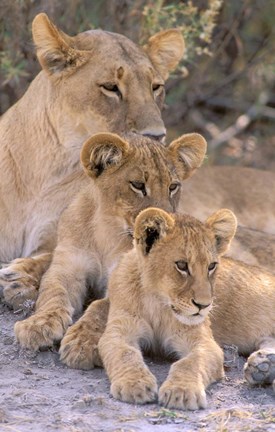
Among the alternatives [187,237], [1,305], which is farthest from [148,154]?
[1,305]

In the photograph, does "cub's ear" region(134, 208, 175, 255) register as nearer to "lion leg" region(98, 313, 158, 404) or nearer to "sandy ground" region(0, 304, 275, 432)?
"lion leg" region(98, 313, 158, 404)

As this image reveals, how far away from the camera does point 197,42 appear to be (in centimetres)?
788

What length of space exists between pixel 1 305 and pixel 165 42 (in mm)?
1615

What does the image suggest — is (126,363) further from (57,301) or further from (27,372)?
(57,301)

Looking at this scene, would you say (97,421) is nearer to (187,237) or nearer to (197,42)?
(187,237)

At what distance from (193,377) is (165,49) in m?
2.26

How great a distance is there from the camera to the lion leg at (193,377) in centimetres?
340

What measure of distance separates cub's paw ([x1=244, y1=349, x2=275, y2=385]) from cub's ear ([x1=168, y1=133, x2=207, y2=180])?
940 millimetres

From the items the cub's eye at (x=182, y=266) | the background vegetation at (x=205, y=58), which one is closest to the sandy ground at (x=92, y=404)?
the cub's eye at (x=182, y=266)

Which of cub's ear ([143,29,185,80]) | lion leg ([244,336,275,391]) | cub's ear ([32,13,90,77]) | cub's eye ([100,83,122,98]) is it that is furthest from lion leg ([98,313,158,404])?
cub's ear ([143,29,185,80])

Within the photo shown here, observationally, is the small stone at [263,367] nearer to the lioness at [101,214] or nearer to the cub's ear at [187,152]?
the lioness at [101,214]

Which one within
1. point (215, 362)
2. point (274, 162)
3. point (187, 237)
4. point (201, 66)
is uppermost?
point (187, 237)

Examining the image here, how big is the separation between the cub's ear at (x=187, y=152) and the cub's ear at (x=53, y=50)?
2.53 ft

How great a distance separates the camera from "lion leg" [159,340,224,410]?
3.40m
